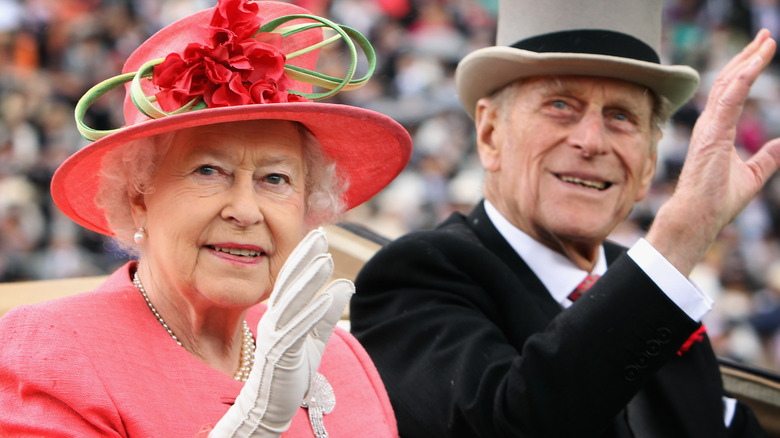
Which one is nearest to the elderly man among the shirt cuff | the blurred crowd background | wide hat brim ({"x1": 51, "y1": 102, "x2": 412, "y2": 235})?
the shirt cuff

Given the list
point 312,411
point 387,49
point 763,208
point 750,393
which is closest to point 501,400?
point 312,411

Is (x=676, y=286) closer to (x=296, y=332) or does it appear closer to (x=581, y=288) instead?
(x=581, y=288)

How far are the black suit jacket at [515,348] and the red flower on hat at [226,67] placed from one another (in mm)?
784

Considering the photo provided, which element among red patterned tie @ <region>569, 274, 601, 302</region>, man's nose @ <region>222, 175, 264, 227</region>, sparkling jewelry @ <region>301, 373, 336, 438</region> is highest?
man's nose @ <region>222, 175, 264, 227</region>

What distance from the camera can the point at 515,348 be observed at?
2.53m

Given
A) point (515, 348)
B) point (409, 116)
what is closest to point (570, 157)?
point (515, 348)

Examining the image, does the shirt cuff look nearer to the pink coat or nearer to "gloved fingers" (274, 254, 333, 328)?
the pink coat

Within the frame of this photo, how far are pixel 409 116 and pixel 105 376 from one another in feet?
25.7

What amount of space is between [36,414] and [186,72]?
682 millimetres

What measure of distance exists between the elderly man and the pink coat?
1.41 feet

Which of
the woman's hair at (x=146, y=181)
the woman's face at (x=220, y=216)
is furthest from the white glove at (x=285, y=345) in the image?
the woman's hair at (x=146, y=181)

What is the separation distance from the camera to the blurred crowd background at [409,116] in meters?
7.55

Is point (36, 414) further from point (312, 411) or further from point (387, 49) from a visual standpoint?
point (387, 49)

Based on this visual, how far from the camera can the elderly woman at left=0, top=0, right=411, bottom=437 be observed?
1.66 meters
